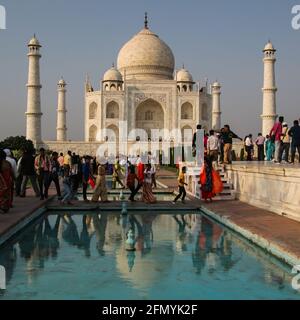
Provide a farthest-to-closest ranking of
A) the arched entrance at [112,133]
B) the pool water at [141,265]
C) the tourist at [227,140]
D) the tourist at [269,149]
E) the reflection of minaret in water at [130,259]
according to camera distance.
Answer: the arched entrance at [112,133] → the tourist at [269,149] → the tourist at [227,140] → the reflection of minaret in water at [130,259] → the pool water at [141,265]

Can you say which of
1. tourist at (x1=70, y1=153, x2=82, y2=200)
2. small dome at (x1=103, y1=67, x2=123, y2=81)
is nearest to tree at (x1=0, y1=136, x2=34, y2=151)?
small dome at (x1=103, y1=67, x2=123, y2=81)

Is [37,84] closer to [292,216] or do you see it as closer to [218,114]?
[218,114]

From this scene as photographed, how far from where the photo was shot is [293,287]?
391 centimetres

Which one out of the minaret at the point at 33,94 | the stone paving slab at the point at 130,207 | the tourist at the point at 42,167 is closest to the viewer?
the stone paving slab at the point at 130,207

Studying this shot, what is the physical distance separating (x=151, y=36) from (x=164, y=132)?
9.13 meters

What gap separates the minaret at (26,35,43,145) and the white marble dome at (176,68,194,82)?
41.0 ft

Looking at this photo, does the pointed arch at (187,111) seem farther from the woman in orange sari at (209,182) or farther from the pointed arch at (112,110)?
the woman in orange sari at (209,182)

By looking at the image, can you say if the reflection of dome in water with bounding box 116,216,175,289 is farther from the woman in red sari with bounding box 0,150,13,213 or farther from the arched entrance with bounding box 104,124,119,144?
the arched entrance with bounding box 104,124,119,144

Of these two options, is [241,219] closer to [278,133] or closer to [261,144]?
[278,133]

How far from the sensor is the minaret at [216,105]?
130 ft

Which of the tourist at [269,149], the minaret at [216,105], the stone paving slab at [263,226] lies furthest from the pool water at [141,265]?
the minaret at [216,105]

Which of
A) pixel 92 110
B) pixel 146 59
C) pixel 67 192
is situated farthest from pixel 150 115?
pixel 67 192

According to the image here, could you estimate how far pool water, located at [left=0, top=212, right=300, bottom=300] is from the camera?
3809 millimetres

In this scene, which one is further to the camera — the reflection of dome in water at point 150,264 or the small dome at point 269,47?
the small dome at point 269,47
